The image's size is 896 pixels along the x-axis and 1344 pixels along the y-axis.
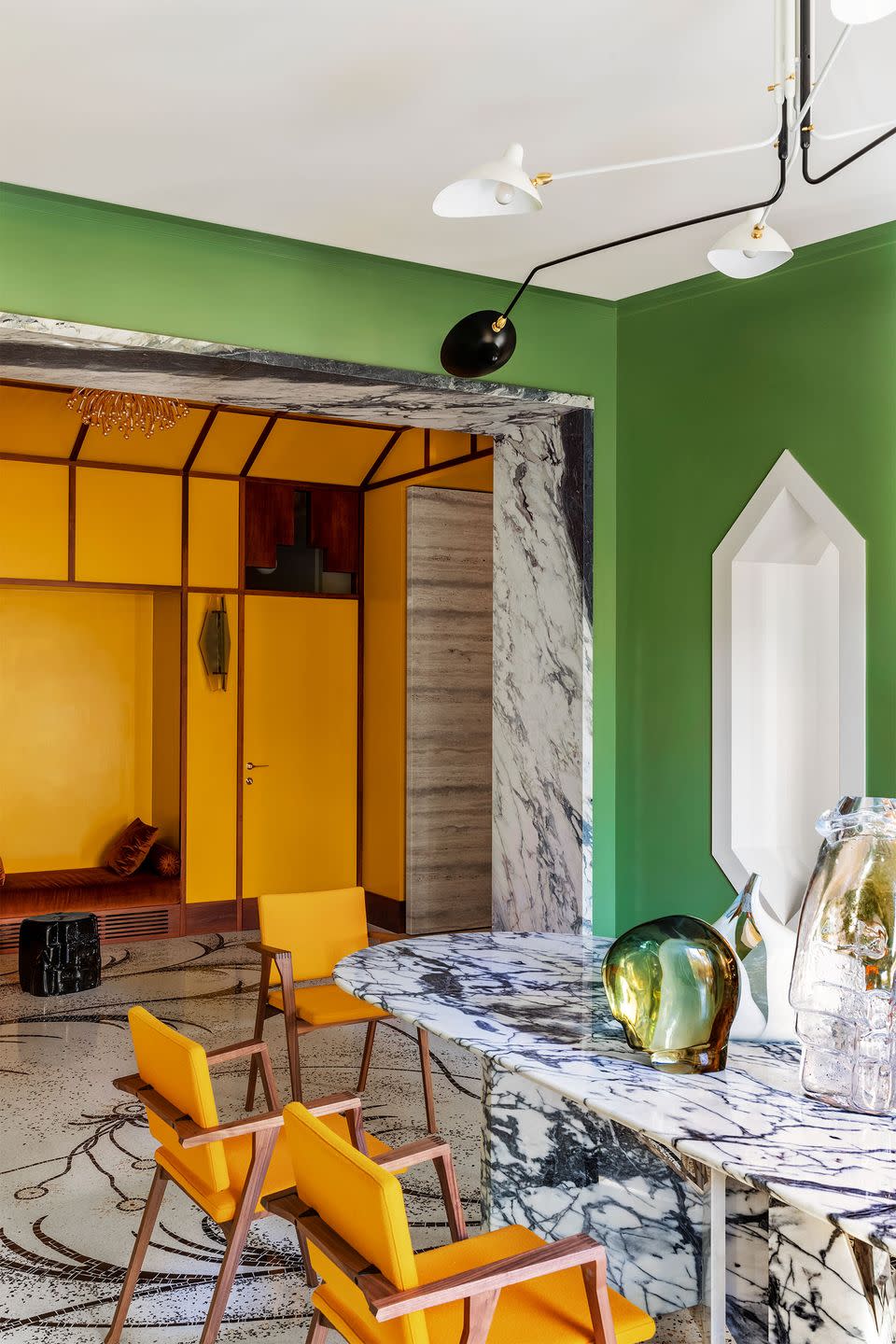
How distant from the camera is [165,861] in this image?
7559 mm

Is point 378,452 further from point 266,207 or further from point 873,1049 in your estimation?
point 873,1049

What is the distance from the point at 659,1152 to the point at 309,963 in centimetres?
216

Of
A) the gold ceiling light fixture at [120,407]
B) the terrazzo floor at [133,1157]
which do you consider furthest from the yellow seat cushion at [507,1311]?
the gold ceiling light fixture at [120,407]

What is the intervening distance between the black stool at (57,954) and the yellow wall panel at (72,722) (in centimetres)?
174

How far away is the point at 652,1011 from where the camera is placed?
2422mm

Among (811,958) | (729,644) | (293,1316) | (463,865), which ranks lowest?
(293,1316)

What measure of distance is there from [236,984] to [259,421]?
3468 millimetres

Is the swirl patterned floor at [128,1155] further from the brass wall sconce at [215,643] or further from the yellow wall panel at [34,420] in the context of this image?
the yellow wall panel at [34,420]

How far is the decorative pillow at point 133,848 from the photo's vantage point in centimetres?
767

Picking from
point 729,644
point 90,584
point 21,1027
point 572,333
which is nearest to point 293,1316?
point 729,644

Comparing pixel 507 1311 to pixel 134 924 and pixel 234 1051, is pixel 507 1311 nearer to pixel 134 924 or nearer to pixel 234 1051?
pixel 234 1051

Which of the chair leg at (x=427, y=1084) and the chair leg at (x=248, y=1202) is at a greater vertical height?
the chair leg at (x=248, y=1202)

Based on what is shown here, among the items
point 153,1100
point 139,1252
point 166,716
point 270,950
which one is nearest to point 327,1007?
point 270,950

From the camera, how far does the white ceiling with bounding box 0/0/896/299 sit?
2.69 meters
